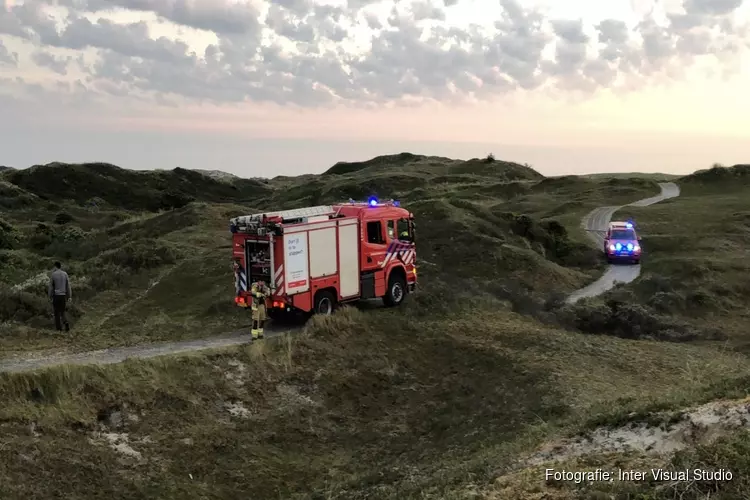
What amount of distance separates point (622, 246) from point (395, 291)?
23.3m

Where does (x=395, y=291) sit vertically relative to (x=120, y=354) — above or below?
above

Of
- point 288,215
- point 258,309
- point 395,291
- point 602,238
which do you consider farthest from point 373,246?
point 602,238

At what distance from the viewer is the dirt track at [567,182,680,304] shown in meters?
33.4

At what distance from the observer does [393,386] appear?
682 inches

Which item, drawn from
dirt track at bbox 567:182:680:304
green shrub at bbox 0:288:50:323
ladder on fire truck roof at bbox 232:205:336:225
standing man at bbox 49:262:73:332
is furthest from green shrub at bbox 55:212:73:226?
dirt track at bbox 567:182:680:304

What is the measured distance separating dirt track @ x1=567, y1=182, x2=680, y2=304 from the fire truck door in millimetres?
11443

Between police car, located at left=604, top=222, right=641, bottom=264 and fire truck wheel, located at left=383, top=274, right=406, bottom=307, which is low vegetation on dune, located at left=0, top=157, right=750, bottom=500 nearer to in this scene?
fire truck wheel, located at left=383, top=274, right=406, bottom=307

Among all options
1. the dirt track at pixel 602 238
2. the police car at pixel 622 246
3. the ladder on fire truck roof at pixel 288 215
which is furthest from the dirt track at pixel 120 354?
the police car at pixel 622 246

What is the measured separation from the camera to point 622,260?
134 feet

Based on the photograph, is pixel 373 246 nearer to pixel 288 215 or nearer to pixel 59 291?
pixel 288 215

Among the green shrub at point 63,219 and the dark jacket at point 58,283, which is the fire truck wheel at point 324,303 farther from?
the green shrub at point 63,219

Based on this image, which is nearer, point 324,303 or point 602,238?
point 324,303

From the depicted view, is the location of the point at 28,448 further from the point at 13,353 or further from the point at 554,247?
the point at 554,247

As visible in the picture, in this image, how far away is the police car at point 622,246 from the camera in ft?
134
